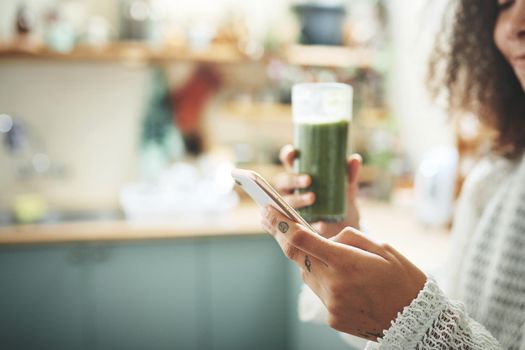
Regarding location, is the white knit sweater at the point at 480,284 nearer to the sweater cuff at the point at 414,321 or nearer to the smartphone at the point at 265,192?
the sweater cuff at the point at 414,321

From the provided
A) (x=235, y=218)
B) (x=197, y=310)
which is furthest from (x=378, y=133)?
(x=197, y=310)

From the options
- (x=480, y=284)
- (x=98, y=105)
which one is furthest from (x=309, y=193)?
(x=98, y=105)

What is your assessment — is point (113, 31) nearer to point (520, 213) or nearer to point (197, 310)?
point (197, 310)

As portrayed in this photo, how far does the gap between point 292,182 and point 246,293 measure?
1508mm

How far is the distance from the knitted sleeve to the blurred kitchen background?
1.24 metres

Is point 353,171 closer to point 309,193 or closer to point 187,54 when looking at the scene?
point 309,193

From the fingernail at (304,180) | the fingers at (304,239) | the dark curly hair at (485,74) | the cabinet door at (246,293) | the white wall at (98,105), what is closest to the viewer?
the fingers at (304,239)

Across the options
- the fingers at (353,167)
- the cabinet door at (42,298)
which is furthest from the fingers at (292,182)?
the cabinet door at (42,298)

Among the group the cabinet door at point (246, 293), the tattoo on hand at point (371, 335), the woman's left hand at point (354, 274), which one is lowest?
the cabinet door at point (246, 293)

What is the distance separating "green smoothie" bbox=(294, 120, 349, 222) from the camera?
992 millimetres

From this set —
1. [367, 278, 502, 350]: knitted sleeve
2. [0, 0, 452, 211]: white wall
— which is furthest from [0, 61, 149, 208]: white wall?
[367, 278, 502, 350]: knitted sleeve

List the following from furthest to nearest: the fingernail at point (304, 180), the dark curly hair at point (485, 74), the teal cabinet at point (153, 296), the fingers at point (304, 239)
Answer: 1. the teal cabinet at point (153, 296)
2. the dark curly hair at point (485, 74)
3. the fingernail at point (304, 180)
4. the fingers at point (304, 239)

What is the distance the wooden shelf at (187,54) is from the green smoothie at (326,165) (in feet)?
5.72

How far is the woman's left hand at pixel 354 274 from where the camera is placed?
2.21 ft
